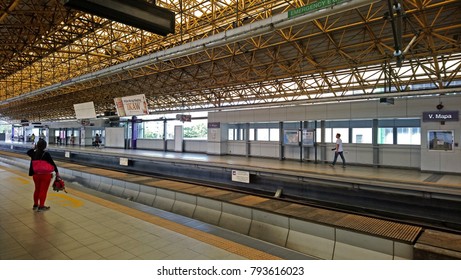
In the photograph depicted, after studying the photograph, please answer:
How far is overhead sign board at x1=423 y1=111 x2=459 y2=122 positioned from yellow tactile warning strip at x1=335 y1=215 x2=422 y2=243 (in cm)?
816

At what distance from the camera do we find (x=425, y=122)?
13.2 meters

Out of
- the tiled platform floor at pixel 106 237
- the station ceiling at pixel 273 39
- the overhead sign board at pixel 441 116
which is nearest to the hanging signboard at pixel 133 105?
the station ceiling at pixel 273 39

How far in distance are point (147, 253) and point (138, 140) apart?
94.7ft

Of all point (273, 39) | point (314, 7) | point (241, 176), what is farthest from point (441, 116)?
point (314, 7)

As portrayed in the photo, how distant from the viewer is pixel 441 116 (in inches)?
496

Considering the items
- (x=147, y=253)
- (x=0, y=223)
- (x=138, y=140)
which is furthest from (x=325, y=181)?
(x=138, y=140)

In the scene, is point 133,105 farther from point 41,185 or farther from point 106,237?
point 106,237

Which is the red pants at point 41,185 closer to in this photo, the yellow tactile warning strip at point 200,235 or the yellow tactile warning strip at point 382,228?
the yellow tactile warning strip at point 200,235

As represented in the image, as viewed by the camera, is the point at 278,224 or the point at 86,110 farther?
the point at 86,110

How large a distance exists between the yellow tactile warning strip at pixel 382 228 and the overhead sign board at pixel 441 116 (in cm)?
Result: 816

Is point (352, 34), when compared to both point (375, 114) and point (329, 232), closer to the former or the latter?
point (375, 114)

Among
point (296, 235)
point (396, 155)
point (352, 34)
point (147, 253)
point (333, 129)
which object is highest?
point (352, 34)

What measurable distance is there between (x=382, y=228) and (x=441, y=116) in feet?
29.3

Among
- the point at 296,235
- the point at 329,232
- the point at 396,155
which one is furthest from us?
the point at 396,155
